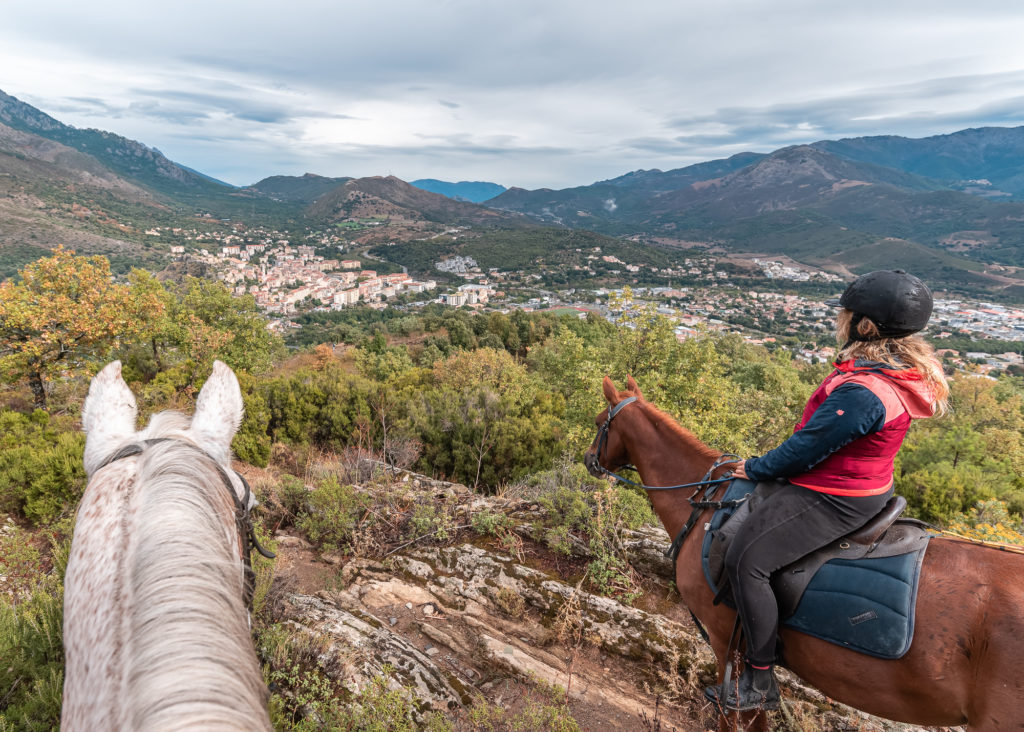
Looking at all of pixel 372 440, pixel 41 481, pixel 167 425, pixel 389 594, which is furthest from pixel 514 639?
pixel 372 440

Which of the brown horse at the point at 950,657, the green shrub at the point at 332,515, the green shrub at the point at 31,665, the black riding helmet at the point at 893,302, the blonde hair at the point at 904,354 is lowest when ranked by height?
the green shrub at the point at 332,515

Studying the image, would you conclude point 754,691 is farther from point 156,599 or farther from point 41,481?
point 41,481

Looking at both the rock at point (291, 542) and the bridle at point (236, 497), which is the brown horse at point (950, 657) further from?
the rock at point (291, 542)

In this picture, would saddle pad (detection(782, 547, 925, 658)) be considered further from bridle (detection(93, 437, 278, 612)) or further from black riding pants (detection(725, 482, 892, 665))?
bridle (detection(93, 437, 278, 612))

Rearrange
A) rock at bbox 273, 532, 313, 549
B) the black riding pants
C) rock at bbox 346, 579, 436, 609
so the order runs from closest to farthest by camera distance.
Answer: the black riding pants
rock at bbox 346, 579, 436, 609
rock at bbox 273, 532, 313, 549

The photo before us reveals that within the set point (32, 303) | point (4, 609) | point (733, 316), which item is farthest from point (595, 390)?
point (733, 316)

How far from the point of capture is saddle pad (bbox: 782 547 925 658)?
2336mm

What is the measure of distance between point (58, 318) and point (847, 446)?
15210 mm

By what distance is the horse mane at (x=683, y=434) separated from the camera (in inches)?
135

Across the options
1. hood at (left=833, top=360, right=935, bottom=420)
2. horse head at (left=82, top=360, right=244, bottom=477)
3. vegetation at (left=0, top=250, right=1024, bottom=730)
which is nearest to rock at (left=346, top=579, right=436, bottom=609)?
vegetation at (left=0, top=250, right=1024, bottom=730)

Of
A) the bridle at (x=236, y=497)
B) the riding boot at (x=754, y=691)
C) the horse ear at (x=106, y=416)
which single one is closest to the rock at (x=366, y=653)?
the bridle at (x=236, y=497)

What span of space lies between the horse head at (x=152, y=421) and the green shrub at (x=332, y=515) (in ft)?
11.8

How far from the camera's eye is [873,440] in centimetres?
233

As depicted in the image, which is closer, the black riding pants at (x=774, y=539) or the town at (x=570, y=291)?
the black riding pants at (x=774, y=539)
